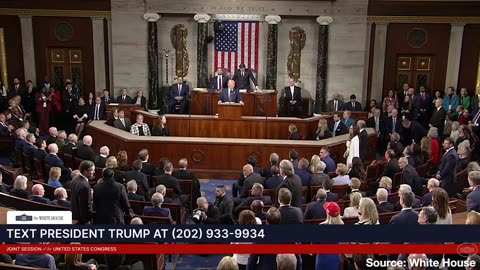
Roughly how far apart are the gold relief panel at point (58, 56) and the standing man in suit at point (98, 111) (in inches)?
111

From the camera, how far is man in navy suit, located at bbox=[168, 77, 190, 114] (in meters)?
16.8

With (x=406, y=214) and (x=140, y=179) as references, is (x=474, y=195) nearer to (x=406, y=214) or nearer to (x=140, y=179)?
(x=406, y=214)

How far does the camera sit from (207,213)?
8531 millimetres

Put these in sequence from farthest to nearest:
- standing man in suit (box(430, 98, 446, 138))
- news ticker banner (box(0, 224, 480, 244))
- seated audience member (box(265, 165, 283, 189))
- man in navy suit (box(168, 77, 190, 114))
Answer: man in navy suit (box(168, 77, 190, 114)) → standing man in suit (box(430, 98, 446, 138)) → seated audience member (box(265, 165, 283, 189)) → news ticker banner (box(0, 224, 480, 244))

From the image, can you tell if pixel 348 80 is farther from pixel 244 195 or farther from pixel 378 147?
pixel 244 195

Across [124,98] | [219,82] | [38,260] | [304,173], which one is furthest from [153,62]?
[38,260]

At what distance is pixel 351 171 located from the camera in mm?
10320

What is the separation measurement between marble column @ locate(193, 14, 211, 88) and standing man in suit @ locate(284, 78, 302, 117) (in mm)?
2572

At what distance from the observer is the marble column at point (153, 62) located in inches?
692

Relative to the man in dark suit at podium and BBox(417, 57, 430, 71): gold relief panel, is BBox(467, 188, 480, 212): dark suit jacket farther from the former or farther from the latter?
BBox(417, 57, 430, 71): gold relief panel

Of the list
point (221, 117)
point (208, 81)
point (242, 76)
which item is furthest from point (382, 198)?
point (208, 81)

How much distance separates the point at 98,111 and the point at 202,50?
12.0 feet

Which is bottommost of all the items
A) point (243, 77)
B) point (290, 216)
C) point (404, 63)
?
point (290, 216)

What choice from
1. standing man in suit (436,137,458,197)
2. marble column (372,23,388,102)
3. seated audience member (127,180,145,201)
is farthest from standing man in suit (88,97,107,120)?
standing man in suit (436,137,458,197)
